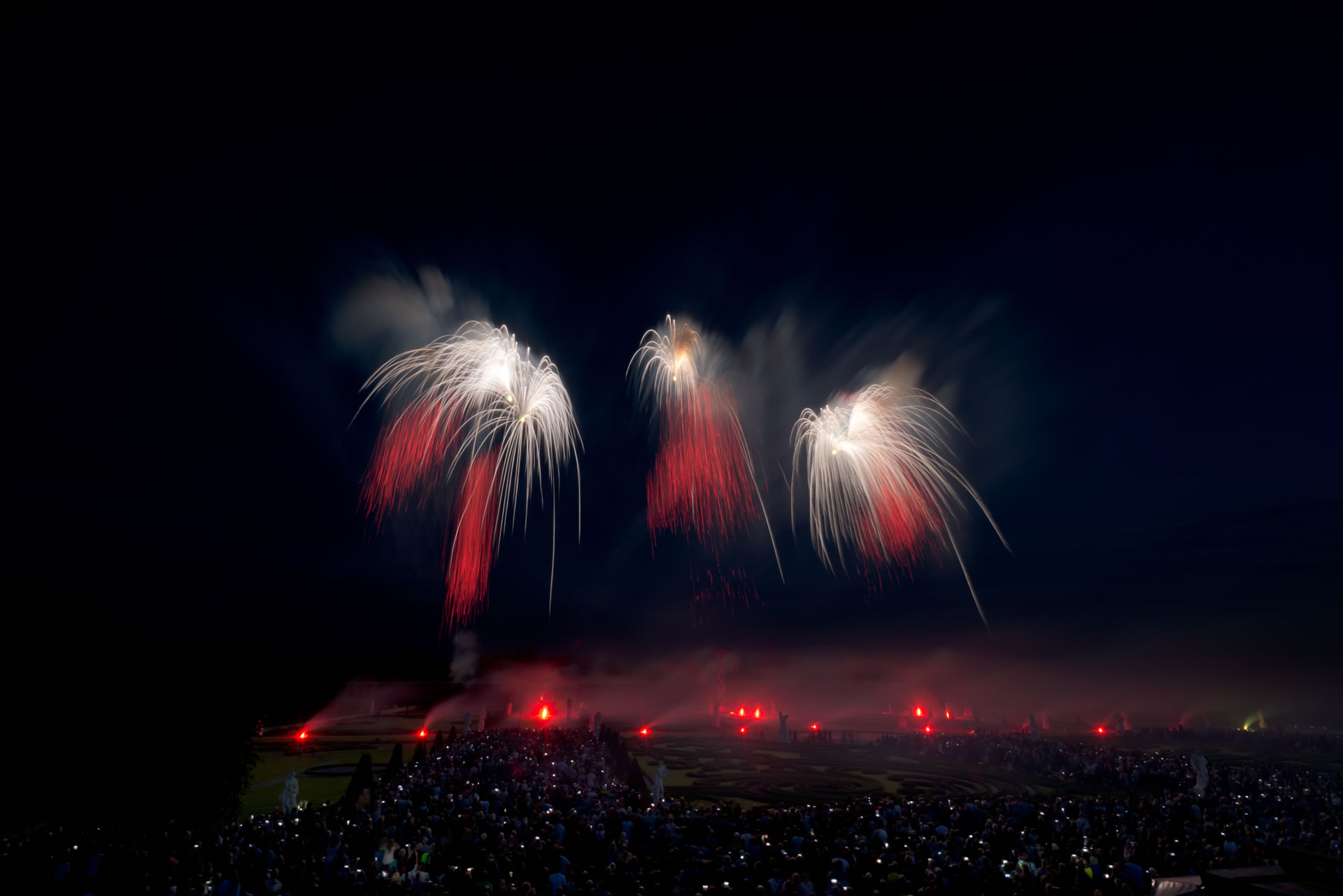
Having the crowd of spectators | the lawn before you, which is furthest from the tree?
the lawn

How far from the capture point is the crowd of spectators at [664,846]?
Result: 12.6 m

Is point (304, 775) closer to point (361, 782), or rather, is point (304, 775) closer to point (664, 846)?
point (361, 782)

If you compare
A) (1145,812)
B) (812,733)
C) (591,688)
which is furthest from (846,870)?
(591,688)

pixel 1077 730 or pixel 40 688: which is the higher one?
pixel 40 688

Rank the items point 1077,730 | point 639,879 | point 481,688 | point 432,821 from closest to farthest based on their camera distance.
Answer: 1. point 639,879
2. point 432,821
3. point 481,688
4. point 1077,730

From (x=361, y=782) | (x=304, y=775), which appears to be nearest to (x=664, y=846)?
(x=361, y=782)

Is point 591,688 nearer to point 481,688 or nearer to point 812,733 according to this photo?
point 481,688

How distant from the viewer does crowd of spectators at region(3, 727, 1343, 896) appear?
12.6 metres

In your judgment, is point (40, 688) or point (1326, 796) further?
point (1326, 796)

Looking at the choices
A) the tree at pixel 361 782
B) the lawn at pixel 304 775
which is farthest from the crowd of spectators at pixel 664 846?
the lawn at pixel 304 775

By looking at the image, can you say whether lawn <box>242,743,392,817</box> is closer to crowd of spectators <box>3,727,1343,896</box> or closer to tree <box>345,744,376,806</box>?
tree <box>345,744,376,806</box>

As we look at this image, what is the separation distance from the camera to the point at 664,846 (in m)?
15.3

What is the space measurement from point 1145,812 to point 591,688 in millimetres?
77911

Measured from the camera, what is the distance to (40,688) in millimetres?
20375
